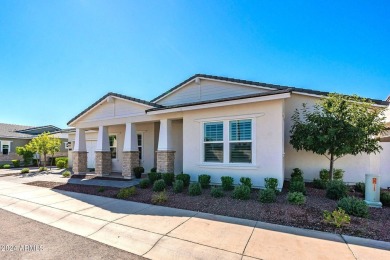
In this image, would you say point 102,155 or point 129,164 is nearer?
point 129,164

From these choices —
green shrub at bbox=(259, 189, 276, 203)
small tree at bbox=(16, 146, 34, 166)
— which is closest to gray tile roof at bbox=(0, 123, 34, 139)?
small tree at bbox=(16, 146, 34, 166)

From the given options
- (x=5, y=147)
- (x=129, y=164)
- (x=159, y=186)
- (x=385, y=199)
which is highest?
(x=5, y=147)

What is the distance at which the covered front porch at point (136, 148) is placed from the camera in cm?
1093

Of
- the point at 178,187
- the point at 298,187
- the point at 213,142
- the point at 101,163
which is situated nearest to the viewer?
the point at 298,187

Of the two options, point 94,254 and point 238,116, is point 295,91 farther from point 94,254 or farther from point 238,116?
point 94,254

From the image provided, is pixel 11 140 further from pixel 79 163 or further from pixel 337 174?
pixel 337 174

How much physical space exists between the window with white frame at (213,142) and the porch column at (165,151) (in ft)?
7.22

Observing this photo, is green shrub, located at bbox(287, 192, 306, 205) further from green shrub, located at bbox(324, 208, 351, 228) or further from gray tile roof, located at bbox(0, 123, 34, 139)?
gray tile roof, located at bbox(0, 123, 34, 139)

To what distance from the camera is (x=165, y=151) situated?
34.9 feet

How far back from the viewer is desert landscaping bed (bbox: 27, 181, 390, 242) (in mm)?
4921

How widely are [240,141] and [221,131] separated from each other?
1029 millimetres

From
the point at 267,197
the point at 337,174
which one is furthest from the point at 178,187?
the point at 337,174

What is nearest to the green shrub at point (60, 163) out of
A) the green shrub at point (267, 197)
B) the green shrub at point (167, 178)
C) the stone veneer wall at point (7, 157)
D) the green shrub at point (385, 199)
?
the stone veneer wall at point (7, 157)

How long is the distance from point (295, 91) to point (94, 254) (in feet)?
34.4
